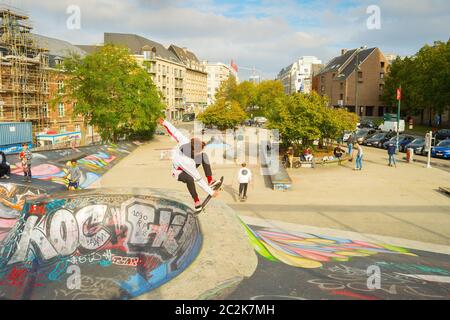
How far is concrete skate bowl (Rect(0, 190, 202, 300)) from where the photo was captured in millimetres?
7008

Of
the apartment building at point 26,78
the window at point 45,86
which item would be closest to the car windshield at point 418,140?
the apartment building at point 26,78

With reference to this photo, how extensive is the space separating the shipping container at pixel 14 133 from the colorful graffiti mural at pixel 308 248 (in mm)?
31762

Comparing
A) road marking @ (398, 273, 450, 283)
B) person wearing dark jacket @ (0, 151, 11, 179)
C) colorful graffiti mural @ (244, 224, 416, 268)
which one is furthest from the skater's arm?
person wearing dark jacket @ (0, 151, 11, 179)

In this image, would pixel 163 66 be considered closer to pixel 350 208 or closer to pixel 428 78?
A: pixel 428 78

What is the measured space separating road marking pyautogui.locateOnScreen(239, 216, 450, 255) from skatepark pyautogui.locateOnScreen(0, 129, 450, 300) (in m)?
0.03

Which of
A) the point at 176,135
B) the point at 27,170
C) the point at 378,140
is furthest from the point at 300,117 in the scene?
the point at 176,135

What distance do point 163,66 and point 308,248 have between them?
83.1 meters

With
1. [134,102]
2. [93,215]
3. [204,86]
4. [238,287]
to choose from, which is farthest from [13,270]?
[204,86]

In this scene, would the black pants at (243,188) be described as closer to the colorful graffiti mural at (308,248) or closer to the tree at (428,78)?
the colorful graffiti mural at (308,248)

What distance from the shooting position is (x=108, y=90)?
3578cm

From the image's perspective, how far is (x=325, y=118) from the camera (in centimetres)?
2462

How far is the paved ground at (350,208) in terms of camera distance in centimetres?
689

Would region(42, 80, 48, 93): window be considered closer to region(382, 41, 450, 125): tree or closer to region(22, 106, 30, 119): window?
region(22, 106, 30, 119): window

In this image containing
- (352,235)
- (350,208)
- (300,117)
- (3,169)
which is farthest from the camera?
(300,117)
